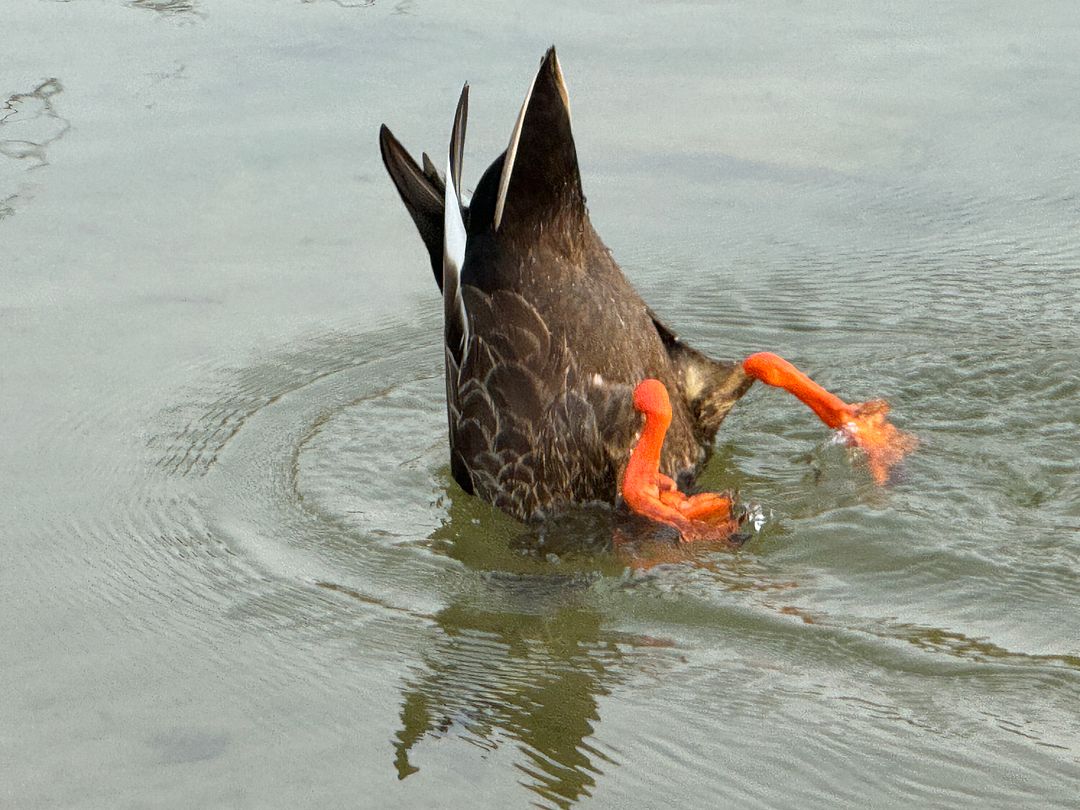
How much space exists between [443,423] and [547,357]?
36.6 inches

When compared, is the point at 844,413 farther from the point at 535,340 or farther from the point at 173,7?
the point at 173,7

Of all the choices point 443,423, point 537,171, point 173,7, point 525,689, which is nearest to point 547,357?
point 537,171

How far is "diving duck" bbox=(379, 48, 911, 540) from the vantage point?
4.30 metres

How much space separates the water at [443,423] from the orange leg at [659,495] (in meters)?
0.12

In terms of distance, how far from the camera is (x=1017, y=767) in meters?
3.04

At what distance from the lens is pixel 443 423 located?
5.21m

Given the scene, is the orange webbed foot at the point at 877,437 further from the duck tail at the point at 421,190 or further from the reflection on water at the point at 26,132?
the reflection on water at the point at 26,132

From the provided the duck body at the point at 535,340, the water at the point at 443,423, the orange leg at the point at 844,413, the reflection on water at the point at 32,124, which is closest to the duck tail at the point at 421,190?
the duck body at the point at 535,340

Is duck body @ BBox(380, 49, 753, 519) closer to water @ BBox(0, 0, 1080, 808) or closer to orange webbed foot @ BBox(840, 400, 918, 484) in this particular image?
water @ BBox(0, 0, 1080, 808)

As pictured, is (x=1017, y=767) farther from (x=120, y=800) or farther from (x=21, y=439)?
(x=21, y=439)

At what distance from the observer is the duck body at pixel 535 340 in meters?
4.34

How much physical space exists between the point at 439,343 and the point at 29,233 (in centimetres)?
175

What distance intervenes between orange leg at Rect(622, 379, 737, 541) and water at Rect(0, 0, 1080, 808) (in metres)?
0.12

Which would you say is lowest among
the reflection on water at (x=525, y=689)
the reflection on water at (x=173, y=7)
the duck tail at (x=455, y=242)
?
the reflection on water at (x=525, y=689)
